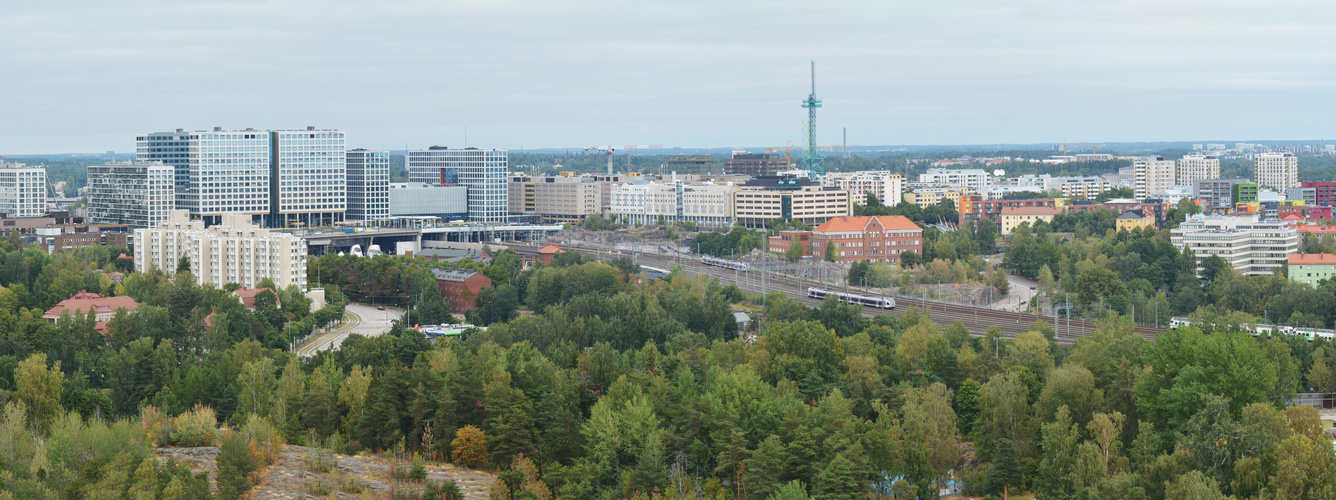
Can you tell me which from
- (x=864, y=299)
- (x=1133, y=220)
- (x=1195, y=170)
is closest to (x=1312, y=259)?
(x=864, y=299)

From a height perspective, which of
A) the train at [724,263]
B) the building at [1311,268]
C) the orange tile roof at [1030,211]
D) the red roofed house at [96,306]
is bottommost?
the train at [724,263]

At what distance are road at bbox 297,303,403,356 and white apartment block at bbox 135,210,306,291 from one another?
10.5 ft

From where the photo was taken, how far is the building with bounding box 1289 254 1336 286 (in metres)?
71.5

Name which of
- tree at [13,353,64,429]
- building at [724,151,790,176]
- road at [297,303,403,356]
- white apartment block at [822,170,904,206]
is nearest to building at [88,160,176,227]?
road at [297,303,403,356]

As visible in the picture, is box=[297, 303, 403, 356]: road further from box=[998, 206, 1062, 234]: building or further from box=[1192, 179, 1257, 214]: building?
box=[1192, 179, 1257, 214]: building

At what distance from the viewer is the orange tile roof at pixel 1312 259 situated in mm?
72031

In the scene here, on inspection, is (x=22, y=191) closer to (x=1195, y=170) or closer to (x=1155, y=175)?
(x=1155, y=175)

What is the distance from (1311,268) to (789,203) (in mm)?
49361

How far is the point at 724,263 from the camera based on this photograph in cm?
8975

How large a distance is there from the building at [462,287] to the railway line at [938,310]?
13586 millimetres

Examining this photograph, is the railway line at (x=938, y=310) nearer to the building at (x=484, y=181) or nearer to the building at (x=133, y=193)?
the building at (x=133, y=193)

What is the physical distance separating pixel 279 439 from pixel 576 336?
57.3ft

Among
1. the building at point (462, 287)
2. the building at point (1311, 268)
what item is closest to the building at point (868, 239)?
the building at point (1311, 268)

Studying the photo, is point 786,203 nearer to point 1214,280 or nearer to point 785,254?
point 785,254
